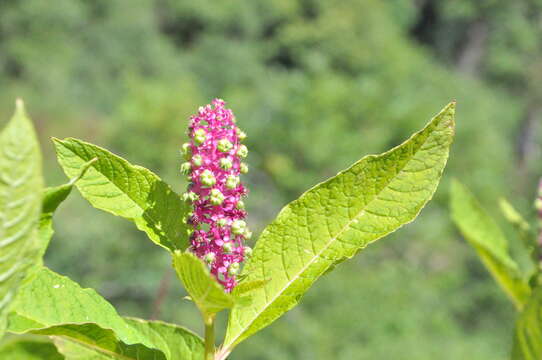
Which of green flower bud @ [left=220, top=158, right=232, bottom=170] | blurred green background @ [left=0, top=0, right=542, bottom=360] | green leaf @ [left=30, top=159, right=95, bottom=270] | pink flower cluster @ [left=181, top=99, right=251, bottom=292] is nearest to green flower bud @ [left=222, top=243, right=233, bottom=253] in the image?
pink flower cluster @ [left=181, top=99, right=251, bottom=292]

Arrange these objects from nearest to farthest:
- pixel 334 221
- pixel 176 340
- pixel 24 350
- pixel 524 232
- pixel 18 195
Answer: pixel 18 195, pixel 24 350, pixel 334 221, pixel 176 340, pixel 524 232

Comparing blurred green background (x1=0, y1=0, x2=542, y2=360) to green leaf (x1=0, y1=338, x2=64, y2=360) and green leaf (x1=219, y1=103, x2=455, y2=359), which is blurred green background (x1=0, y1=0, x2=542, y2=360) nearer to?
green leaf (x1=219, y1=103, x2=455, y2=359)

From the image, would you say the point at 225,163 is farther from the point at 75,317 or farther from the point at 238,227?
the point at 75,317

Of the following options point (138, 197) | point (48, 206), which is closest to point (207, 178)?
point (138, 197)

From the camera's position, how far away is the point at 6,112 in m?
20.7

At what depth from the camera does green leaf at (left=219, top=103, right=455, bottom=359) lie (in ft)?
3.21

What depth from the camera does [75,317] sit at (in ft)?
3.24

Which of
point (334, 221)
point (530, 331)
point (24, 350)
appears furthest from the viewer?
point (334, 221)

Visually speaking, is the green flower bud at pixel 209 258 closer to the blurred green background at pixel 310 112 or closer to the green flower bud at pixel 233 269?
the green flower bud at pixel 233 269

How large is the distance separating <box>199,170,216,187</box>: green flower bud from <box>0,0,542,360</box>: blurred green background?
4.93 meters

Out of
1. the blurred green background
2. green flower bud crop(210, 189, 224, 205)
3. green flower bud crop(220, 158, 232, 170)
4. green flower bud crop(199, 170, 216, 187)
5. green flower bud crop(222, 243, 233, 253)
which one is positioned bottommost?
green flower bud crop(222, 243, 233, 253)

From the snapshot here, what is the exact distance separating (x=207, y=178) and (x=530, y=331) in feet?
1.67

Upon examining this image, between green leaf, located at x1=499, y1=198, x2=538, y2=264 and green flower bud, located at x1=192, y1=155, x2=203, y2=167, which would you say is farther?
green leaf, located at x1=499, y1=198, x2=538, y2=264

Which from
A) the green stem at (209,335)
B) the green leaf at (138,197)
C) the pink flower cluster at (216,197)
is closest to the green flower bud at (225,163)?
the pink flower cluster at (216,197)
